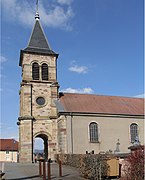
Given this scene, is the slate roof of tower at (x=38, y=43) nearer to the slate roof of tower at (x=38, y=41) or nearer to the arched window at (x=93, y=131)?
the slate roof of tower at (x=38, y=41)

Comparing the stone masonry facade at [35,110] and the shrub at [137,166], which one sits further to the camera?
the stone masonry facade at [35,110]

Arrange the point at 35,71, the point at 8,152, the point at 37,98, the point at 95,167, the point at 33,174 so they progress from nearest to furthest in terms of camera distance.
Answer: the point at 95,167
the point at 33,174
the point at 37,98
the point at 35,71
the point at 8,152

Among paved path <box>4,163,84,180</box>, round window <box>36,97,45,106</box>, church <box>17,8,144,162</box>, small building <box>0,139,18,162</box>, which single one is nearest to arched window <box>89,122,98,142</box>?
church <box>17,8,144,162</box>

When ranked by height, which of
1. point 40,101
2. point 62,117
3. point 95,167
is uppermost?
point 40,101

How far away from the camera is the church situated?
3039 centimetres

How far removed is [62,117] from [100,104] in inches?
260

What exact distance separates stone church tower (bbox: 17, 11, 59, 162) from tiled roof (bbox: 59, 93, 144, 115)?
220 centimetres

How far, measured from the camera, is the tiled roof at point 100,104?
3222 centimetres

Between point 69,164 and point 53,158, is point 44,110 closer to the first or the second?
point 53,158

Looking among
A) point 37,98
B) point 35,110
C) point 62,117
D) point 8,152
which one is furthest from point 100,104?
point 8,152

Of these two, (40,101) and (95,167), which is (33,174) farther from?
(40,101)

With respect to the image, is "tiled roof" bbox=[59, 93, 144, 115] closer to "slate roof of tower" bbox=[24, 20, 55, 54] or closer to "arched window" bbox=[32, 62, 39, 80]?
"arched window" bbox=[32, 62, 39, 80]

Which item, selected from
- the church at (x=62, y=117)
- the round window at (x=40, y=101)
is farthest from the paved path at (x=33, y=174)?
the round window at (x=40, y=101)

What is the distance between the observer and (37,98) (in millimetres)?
33469
